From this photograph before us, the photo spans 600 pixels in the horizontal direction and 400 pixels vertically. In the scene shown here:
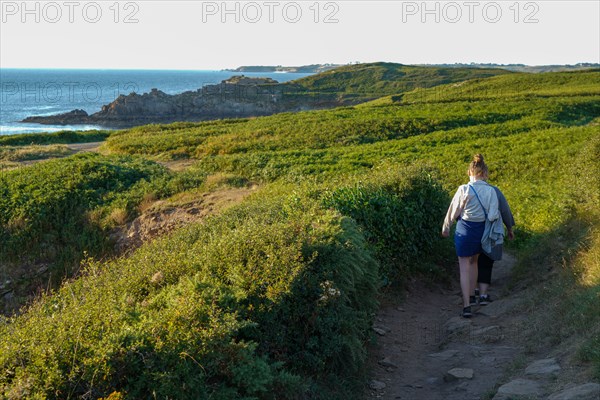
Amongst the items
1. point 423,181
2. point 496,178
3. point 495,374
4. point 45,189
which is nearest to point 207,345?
point 495,374

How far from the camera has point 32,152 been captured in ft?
85.4

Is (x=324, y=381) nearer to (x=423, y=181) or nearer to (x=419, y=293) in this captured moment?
(x=419, y=293)

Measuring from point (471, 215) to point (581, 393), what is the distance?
417 centimetres

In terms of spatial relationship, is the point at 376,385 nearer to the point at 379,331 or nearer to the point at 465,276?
the point at 379,331

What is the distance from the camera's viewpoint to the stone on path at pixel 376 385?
6762mm

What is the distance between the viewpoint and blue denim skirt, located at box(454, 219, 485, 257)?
8.73m

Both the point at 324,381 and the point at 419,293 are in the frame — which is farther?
the point at 419,293

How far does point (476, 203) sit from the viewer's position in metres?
8.65

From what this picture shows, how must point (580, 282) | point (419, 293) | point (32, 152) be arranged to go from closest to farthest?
1. point (580, 282)
2. point (419, 293)
3. point (32, 152)

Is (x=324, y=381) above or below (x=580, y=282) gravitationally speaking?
below

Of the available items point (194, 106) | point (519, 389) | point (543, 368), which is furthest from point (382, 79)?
point (519, 389)

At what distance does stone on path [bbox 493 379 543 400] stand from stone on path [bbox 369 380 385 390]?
1.53 metres

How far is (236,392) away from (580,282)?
514cm

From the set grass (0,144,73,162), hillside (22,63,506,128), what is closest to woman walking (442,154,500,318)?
grass (0,144,73,162)
